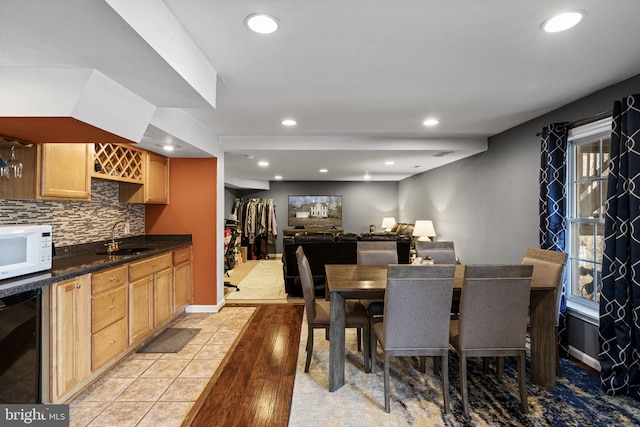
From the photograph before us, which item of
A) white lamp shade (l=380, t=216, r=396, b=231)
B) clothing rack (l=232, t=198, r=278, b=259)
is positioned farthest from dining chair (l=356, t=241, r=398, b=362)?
clothing rack (l=232, t=198, r=278, b=259)

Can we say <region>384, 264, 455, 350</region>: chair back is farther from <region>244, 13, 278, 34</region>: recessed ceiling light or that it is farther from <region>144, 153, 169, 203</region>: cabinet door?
<region>144, 153, 169, 203</region>: cabinet door

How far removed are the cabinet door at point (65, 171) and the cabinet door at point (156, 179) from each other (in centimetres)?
102

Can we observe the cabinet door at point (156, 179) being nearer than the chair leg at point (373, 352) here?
No

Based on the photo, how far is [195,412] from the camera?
2160 mm

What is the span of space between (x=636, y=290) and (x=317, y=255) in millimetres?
3550

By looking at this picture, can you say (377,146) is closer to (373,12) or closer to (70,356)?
(373,12)

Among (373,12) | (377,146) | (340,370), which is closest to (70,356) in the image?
(340,370)

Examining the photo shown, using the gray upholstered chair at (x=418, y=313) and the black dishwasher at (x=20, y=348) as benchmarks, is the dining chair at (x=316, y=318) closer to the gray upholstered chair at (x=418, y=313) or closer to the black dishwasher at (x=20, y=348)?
the gray upholstered chair at (x=418, y=313)

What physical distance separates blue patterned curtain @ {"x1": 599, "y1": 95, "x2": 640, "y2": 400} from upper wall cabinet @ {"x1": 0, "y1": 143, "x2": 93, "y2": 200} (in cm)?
429

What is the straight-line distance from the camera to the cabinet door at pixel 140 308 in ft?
9.67

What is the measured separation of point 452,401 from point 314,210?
23.7ft

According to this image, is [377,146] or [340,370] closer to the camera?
[340,370]

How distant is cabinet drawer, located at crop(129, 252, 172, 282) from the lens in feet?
9.78

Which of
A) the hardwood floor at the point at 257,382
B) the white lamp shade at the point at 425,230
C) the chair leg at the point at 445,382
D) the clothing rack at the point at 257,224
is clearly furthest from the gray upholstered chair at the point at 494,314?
the clothing rack at the point at 257,224
